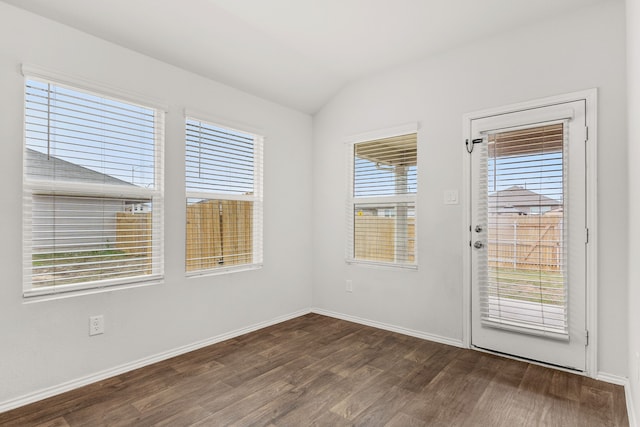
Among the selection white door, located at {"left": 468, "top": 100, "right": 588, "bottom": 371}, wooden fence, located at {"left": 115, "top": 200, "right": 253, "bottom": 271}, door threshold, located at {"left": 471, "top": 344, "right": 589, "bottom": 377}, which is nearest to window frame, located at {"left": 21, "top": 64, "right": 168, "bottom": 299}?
wooden fence, located at {"left": 115, "top": 200, "right": 253, "bottom": 271}

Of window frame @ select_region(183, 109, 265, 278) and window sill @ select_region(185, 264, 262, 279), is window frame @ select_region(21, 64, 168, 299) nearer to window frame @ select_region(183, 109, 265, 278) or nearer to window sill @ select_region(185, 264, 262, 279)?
window sill @ select_region(185, 264, 262, 279)

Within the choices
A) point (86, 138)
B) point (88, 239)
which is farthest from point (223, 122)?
point (88, 239)

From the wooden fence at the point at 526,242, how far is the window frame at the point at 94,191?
272 centimetres

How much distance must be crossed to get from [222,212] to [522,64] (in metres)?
2.83

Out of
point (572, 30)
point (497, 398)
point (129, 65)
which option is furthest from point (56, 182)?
point (572, 30)

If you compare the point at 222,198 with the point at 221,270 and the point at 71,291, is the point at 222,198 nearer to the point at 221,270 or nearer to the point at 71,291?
the point at 221,270

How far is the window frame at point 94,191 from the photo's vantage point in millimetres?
2166

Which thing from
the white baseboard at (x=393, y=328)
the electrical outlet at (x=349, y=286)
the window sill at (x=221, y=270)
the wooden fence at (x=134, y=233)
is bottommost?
the white baseboard at (x=393, y=328)

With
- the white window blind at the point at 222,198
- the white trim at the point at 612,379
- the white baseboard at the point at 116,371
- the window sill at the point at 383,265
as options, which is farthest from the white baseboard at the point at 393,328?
the white window blind at the point at 222,198

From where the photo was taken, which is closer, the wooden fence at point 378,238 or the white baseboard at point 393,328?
the white baseboard at point 393,328

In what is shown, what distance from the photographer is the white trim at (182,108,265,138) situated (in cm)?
299

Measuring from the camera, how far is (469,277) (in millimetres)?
2982

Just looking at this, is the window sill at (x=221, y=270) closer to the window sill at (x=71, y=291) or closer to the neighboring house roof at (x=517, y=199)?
the window sill at (x=71, y=291)

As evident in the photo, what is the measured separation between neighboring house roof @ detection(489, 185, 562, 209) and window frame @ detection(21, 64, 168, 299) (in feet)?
8.93
